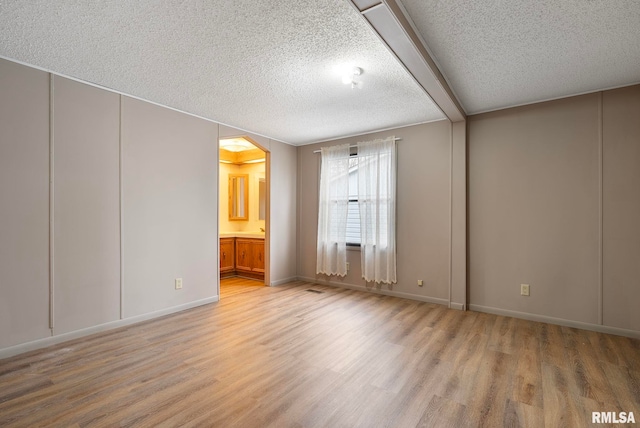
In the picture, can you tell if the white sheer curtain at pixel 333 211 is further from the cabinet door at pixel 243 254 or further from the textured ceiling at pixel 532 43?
the textured ceiling at pixel 532 43

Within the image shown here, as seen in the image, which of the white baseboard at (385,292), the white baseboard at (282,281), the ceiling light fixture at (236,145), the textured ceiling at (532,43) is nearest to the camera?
the textured ceiling at (532,43)

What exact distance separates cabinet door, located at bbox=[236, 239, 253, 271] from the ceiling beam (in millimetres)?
4393

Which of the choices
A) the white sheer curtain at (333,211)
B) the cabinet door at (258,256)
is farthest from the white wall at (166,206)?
the white sheer curtain at (333,211)

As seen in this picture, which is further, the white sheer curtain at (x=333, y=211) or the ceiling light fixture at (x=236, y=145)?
the ceiling light fixture at (x=236, y=145)

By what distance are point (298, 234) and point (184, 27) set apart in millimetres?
4116

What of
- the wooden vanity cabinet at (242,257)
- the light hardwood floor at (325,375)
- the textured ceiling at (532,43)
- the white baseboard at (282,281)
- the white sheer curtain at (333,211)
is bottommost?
the light hardwood floor at (325,375)

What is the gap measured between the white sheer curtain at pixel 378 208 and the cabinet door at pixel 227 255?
9.42ft

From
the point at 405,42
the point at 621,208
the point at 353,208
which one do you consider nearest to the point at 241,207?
the point at 353,208

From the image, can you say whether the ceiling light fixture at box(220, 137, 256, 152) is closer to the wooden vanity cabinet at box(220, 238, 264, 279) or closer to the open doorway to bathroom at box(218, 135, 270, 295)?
the open doorway to bathroom at box(218, 135, 270, 295)

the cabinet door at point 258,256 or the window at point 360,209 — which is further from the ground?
the window at point 360,209

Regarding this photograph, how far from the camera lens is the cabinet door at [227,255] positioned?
6131mm

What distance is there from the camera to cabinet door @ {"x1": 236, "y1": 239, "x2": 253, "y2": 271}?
611cm

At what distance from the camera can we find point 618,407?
196 cm

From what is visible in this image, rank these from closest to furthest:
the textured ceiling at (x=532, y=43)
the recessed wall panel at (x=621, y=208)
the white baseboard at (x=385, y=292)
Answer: the textured ceiling at (x=532, y=43), the recessed wall panel at (x=621, y=208), the white baseboard at (x=385, y=292)
